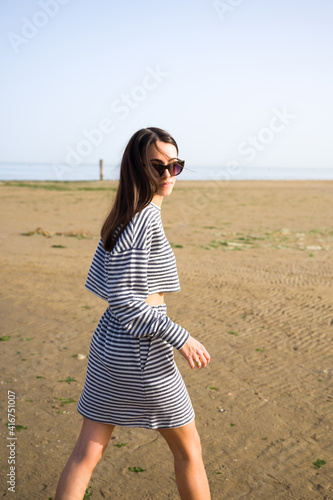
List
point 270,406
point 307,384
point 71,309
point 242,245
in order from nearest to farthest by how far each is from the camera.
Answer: point 270,406 → point 307,384 → point 71,309 → point 242,245

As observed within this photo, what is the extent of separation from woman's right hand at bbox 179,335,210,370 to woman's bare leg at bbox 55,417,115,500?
501 mm

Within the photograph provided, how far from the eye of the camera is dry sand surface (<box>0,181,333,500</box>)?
316 centimetres

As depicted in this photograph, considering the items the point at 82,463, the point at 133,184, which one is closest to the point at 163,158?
the point at 133,184

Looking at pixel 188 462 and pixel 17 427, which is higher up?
pixel 188 462

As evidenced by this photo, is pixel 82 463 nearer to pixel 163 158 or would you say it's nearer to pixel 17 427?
pixel 163 158

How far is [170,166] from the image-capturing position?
2352mm

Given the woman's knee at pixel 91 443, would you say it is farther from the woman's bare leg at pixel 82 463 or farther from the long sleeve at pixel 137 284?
the long sleeve at pixel 137 284

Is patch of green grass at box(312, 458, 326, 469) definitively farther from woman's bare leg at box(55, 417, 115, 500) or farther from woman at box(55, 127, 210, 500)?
woman's bare leg at box(55, 417, 115, 500)

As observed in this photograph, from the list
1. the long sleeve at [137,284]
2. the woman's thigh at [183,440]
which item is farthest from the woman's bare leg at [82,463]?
the long sleeve at [137,284]

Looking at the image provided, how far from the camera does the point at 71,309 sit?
645cm

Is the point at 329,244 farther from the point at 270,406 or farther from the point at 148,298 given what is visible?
the point at 148,298

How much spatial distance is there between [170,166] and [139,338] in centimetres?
75

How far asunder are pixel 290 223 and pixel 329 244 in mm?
3576

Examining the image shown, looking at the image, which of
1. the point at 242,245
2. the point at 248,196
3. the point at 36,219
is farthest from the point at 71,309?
the point at 248,196
